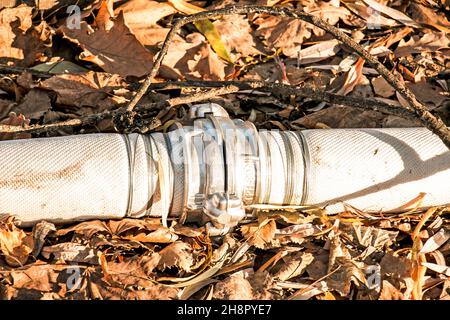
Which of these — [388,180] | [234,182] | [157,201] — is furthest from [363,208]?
[157,201]

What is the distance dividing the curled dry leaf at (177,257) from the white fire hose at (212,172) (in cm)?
12

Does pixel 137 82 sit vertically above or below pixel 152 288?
above

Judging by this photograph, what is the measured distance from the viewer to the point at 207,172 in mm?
2230

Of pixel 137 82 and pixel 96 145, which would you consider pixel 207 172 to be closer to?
pixel 96 145

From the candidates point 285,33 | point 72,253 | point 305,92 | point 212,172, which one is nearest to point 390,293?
point 212,172

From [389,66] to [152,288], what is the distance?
1.46 m

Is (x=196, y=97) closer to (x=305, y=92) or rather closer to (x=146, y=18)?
(x=305, y=92)

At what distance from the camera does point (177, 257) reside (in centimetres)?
220

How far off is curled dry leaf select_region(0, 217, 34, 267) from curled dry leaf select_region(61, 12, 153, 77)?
788 millimetres

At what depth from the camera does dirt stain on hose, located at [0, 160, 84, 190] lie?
218 centimetres

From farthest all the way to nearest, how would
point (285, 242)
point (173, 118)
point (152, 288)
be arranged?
point (173, 118), point (285, 242), point (152, 288)

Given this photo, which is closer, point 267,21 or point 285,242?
point 285,242

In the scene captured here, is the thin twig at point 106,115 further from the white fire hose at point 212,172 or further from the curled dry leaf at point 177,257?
the curled dry leaf at point 177,257

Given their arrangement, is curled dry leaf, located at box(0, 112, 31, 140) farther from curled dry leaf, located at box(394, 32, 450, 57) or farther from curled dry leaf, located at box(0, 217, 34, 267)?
curled dry leaf, located at box(394, 32, 450, 57)
